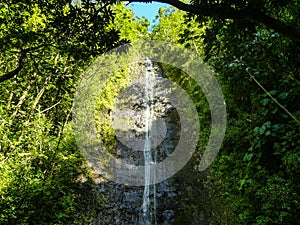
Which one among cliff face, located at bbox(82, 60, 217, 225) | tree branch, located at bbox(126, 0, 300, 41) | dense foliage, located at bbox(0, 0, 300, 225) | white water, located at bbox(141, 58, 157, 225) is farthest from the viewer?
white water, located at bbox(141, 58, 157, 225)

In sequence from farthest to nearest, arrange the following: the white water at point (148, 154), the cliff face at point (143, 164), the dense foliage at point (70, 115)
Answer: the white water at point (148, 154)
the cliff face at point (143, 164)
the dense foliage at point (70, 115)

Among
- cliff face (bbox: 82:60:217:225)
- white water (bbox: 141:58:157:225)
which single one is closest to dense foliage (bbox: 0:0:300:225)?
cliff face (bbox: 82:60:217:225)

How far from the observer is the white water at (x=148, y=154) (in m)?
7.13

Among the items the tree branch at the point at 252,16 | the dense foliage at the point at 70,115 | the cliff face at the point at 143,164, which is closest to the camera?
the tree branch at the point at 252,16

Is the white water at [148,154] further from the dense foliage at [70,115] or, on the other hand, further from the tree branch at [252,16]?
the tree branch at [252,16]

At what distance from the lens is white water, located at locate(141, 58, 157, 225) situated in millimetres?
7133

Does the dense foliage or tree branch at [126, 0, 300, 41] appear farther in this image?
the dense foliage

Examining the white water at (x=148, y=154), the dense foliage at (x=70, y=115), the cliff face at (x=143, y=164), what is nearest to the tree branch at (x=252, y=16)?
the dense foliage at (x=70, y=115)

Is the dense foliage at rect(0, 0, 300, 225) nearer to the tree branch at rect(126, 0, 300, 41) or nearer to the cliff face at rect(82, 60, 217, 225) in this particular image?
the cliff face at rect(82, 60, 217, 225)

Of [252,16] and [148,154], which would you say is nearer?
[252,16]

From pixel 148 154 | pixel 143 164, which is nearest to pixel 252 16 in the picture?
pixel 143 164

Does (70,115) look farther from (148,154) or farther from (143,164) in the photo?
(148,154)

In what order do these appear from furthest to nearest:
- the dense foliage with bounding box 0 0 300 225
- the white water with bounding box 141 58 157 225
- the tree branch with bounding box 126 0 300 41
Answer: the white water with bounding box 141 58 157 225, the dense foliage with bounding box 0 0 300 225, the tree branch with bounding box 126 0 300 41

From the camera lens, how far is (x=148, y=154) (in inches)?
390
